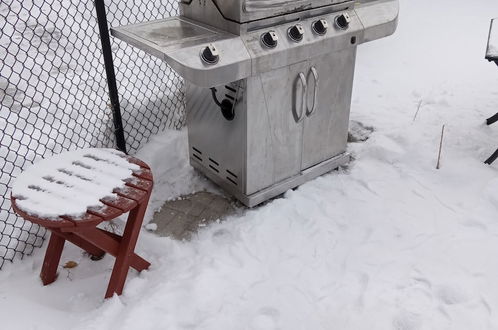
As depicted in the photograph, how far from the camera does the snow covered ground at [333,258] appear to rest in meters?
2.24

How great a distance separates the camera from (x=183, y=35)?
250 centimetres

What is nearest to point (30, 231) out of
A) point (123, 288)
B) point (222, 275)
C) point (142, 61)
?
point (123, 288)

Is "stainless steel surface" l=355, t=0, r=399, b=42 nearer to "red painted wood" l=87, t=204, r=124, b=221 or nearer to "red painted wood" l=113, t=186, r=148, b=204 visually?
"red painted wood" l=113, t=186, r=148, b=204

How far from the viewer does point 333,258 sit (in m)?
2.60

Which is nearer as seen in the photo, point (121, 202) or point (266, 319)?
point (121, 202)

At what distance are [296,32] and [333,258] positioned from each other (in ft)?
4.12

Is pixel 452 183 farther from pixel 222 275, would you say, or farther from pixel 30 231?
pixel 30 231

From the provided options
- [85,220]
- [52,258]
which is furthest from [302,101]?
[52,258]

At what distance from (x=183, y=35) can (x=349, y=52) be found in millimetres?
1081

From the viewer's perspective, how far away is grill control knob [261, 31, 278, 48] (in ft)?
Result: 8.02

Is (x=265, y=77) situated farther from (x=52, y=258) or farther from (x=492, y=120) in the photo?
(x=492, y=120)

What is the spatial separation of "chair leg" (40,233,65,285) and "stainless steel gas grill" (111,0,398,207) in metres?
1.04

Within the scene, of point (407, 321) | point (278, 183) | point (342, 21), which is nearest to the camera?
point (407, 321)

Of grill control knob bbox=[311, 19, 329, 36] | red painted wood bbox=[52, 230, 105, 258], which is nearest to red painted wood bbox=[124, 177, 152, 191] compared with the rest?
red painted wood bbox=[52, 230, 105, 258]
